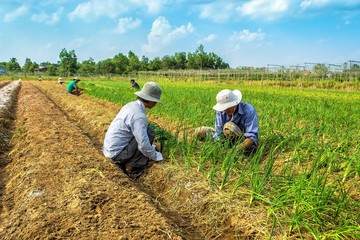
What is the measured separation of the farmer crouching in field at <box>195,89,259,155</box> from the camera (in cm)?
387

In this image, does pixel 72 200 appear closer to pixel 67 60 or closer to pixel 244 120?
pixel 244 120

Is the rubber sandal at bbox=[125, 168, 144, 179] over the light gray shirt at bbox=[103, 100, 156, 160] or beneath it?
beneath

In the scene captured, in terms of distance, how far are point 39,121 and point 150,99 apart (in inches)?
153

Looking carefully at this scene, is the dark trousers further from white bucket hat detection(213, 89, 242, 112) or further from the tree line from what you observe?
the tree line

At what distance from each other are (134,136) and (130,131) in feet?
0.25

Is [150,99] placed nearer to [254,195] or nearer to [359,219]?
[254,195]

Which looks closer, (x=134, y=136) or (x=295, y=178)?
(x=295, y=178)

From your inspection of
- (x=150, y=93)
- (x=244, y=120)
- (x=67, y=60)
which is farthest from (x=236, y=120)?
(x=67, y=60)

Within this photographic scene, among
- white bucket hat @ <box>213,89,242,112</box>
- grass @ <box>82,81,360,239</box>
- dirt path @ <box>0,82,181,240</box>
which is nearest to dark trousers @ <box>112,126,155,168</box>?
dirt path @ <box>0,82,181,240</box>

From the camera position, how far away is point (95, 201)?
2844 mm

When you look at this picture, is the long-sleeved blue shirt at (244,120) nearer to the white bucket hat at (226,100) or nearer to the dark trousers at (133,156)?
the white bucket hat at (226,100)

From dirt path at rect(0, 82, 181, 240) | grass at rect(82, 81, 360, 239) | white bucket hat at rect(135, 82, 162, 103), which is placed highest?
white bucket hat at rect(135, 82, 162, 103)

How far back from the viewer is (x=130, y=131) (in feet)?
12.5

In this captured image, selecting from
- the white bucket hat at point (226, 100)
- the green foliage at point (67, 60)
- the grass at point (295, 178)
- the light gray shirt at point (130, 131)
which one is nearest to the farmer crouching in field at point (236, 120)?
the white bucket hat at point (226, 100)
